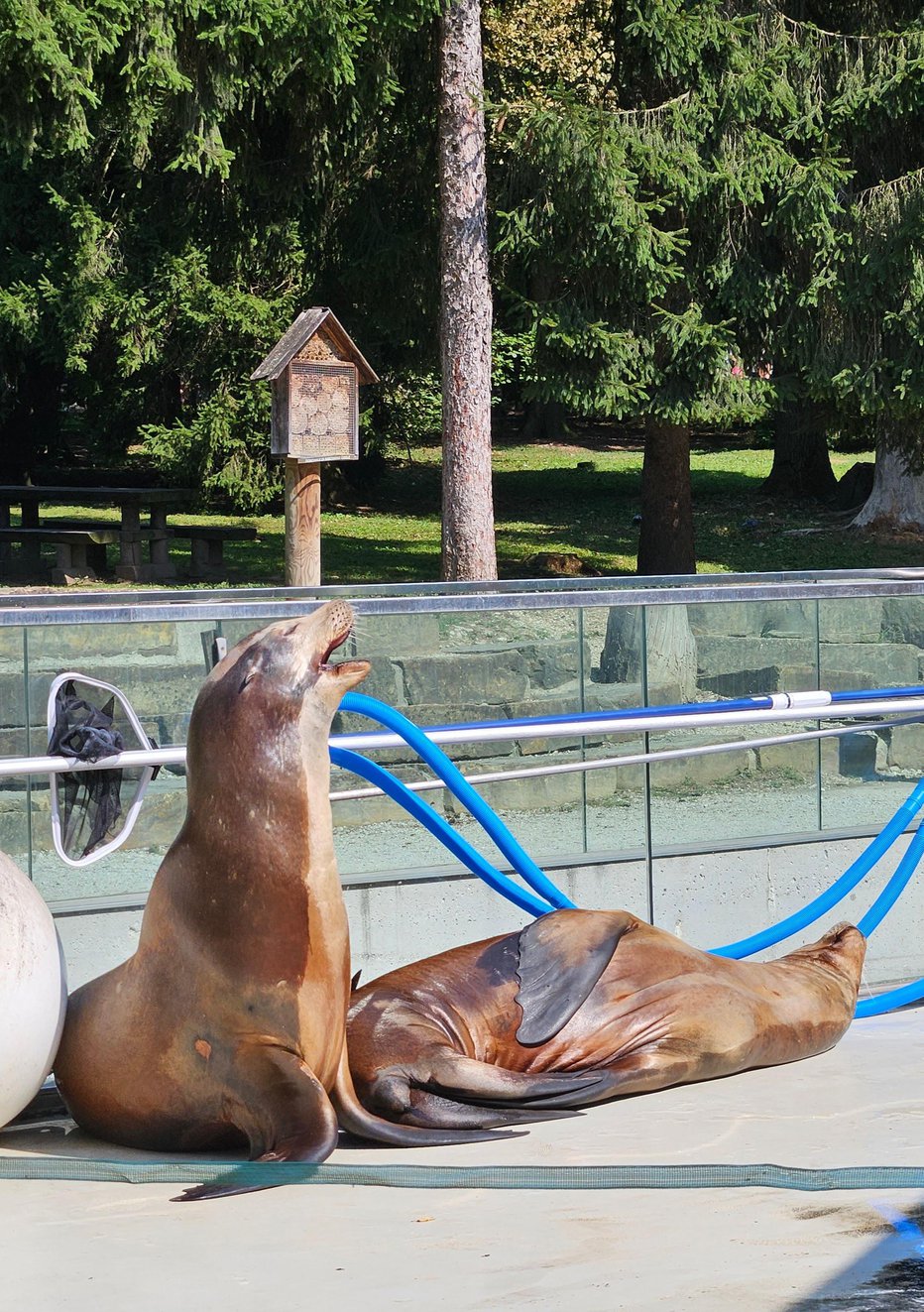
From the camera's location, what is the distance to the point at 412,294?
1934 cm

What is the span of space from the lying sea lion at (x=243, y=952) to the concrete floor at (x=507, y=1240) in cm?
23

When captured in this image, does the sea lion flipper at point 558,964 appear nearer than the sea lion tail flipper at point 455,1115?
No

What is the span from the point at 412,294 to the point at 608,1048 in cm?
1535

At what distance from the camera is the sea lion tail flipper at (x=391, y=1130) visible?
436 centimetres

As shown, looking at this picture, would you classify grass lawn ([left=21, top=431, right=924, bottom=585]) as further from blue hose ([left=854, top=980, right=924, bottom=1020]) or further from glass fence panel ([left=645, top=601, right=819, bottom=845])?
blue hose ([left=854, top=980, right=924, bottom=1020])

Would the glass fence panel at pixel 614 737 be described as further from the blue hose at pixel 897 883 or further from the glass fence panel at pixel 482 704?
the blue hose at pixel 897 883

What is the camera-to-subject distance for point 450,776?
540 centimetres

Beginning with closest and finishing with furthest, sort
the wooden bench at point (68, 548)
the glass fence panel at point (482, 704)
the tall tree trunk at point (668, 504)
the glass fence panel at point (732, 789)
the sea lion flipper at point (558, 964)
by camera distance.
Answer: the sea lion flipper at point (558, 964) < the glass fence panel at point (482, 704) < the glass fence panel at point (732, 789) < the wooden bench at point (68, 548) < the tall tree trunk at point (668, 504)

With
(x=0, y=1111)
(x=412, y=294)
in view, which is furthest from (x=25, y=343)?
(x=0, y=1111)

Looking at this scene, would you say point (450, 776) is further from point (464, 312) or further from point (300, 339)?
point (464, 312)

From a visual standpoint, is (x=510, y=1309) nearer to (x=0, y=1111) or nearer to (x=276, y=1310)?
(x=276, y=1310)

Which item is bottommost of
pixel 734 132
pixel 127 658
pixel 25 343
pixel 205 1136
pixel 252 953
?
pixel 205 1136

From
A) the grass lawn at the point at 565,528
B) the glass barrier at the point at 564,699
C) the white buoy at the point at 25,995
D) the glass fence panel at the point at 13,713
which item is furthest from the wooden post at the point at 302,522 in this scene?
the grass lawn at the point at 565,528

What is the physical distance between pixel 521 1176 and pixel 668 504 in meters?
16.5
